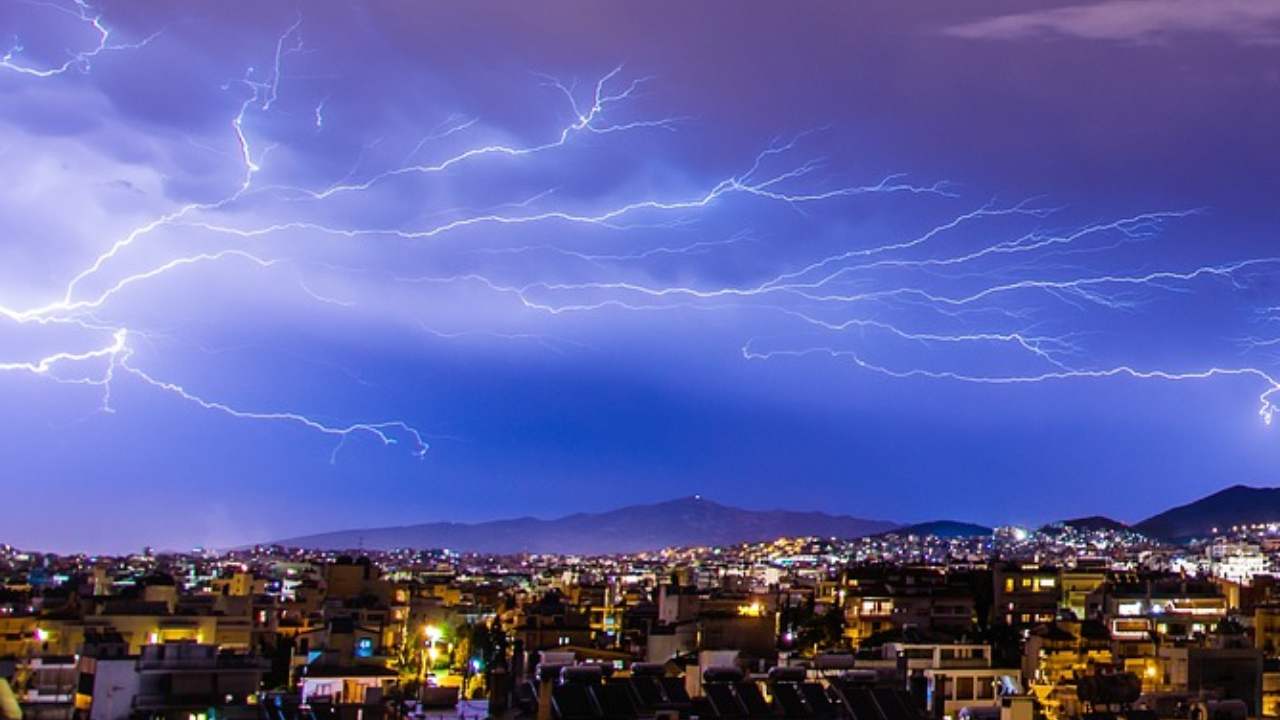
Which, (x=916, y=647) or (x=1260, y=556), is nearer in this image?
(x=916, y=647)

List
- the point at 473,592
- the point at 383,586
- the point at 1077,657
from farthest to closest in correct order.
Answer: the point at 473,592 < the point at 383,586 < the point at 1077,657

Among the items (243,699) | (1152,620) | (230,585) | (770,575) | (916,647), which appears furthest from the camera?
(770,575)

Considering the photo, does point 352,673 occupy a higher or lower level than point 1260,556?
lower

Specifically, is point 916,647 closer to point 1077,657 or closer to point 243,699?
point 1077,657

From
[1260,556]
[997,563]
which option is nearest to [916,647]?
[997,563]

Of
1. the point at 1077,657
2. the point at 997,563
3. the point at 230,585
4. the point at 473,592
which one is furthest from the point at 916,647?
the point at 473,592

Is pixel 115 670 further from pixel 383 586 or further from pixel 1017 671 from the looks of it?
pixel 383 586
